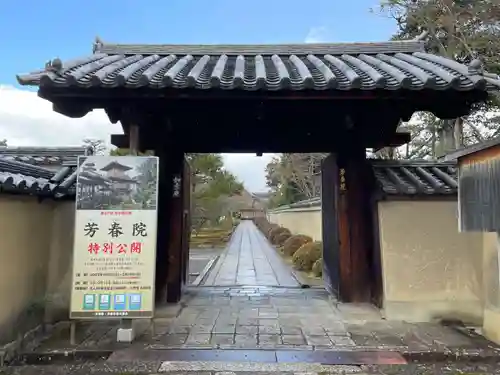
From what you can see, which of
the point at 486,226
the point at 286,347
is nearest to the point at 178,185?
the point at 286,347

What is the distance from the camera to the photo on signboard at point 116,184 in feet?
15.4

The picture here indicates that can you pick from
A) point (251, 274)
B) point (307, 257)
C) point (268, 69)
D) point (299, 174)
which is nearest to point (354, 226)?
point (268, 69)

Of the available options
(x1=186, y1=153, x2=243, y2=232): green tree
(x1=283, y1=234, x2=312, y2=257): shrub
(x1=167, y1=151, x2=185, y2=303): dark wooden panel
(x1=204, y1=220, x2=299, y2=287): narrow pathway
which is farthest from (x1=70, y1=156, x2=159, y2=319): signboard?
(x1=186, y1=153, x2=243, y2=232): green tree

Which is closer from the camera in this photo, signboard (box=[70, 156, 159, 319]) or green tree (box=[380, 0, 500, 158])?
signboard (box=[70, 156, 159, 319])

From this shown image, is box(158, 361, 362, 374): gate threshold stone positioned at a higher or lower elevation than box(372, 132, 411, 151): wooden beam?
lower

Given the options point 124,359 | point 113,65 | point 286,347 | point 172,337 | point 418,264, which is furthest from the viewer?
point 418,264

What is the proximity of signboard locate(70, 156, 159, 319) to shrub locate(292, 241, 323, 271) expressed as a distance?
8776mm

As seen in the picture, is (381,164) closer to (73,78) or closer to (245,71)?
(245,71)

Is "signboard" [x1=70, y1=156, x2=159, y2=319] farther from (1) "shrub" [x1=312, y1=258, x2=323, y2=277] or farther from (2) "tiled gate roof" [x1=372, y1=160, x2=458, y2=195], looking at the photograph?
(1) "shrub" [x1=312, y1=258, x2=323, y2=277]

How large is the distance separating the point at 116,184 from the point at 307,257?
9197mm

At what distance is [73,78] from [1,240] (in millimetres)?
1870

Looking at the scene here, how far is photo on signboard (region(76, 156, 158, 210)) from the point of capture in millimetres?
4699

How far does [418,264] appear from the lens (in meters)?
5.86

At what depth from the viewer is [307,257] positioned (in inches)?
512
